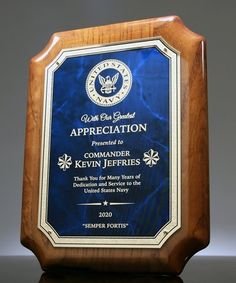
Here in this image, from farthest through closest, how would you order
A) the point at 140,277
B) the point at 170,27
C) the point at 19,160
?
the point at 19,160
the point at 170,27
the point at 140,277

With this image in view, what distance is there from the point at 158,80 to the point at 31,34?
1.47 meters

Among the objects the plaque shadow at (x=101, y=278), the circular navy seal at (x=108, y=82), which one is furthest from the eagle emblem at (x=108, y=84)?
the plaque shadow at (x=101, y=278)

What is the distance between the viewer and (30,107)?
969mm

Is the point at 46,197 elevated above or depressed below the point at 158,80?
below

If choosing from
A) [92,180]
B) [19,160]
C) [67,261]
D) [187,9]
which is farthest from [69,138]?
[187,9]

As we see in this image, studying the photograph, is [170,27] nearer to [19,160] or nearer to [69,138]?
[69,138]

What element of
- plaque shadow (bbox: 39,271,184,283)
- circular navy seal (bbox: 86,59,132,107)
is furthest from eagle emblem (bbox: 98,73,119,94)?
plaque shadow (bbox: 39,271,184,283)

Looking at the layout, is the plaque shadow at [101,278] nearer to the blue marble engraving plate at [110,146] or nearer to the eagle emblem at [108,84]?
the blue marble engraving plate at [110,146]

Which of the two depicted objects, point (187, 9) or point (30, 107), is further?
A: point (187, 9)

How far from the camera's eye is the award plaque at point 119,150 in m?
0.81

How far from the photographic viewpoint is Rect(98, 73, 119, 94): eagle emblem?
0.90m

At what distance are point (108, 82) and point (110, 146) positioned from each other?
0.11 meters

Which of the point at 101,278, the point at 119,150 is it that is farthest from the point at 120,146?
the point at 101,278

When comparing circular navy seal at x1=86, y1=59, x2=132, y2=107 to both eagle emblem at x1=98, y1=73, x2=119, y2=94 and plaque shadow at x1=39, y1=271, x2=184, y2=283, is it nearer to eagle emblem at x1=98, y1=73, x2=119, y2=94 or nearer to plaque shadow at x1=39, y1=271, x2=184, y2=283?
eagle emblem at x1=98, y1=73, x2=119, y2=94
